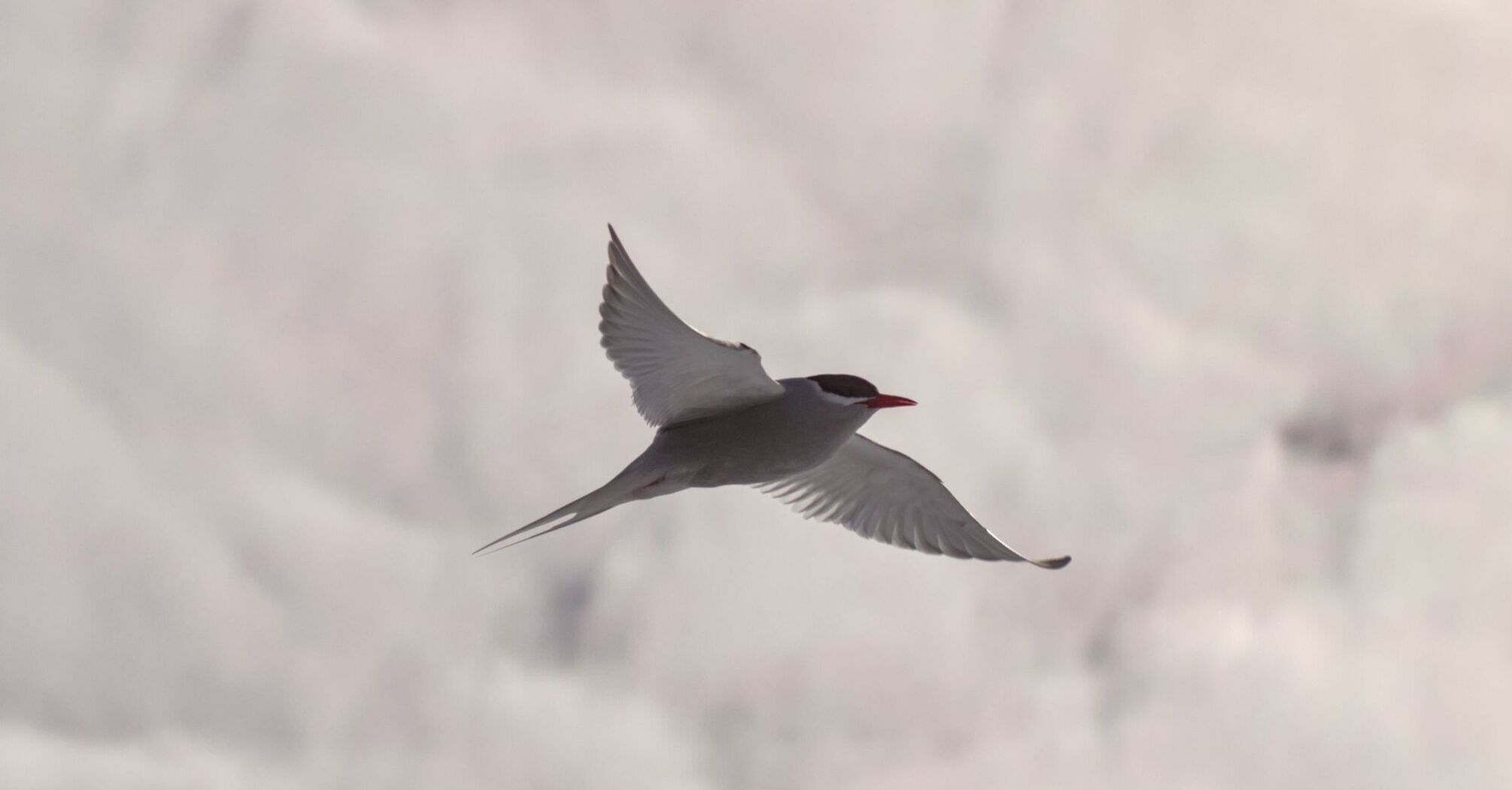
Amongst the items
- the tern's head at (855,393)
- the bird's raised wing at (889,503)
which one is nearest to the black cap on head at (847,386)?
the tern's head at (855,393)

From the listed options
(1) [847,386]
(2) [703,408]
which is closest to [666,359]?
(2) [703,408]

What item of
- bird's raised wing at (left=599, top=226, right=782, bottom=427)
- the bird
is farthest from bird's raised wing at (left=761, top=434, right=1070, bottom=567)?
bird's raised wing at (left=599, top=226, right=782, bottom=427)

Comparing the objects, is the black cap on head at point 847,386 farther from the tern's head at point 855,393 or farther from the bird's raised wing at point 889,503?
the bird's raised wing at point 889,503

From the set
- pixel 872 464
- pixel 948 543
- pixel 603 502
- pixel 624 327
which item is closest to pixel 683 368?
pixel 624 327

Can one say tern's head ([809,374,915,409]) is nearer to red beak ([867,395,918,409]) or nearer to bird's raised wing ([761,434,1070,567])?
red beak ([867,395,918,409])

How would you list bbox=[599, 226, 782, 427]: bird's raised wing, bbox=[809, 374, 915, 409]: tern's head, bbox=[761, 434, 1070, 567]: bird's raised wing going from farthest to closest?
1. bbox=[761, 434, 1070, 567]: bird's raised wing
2. bbox=[809, 374, 915, 409]: tern's head
3. bbox=[599, 226, 782, 427]: bird's raised wing

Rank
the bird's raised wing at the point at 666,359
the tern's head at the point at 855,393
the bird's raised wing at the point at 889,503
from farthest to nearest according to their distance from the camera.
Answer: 1. the bird's raised wing at the point at 889,503
2. the tern's head at the point at 855,393
3. the bird's raised wing at the point at 666,359
